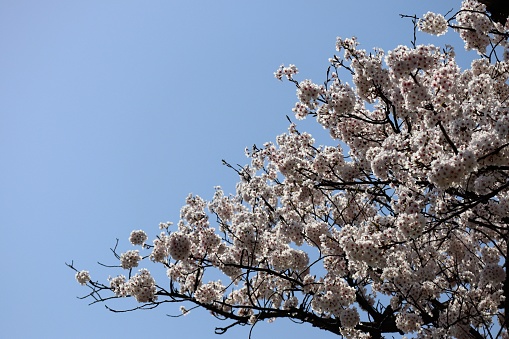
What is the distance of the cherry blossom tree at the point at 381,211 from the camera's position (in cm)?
678

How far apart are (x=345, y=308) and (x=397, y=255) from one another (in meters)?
1.42

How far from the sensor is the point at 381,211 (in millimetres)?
10523

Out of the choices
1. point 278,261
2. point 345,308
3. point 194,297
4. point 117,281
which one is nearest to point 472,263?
point 345,308

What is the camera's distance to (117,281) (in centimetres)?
982

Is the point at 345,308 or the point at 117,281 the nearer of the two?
the point at 345,308

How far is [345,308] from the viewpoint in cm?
910

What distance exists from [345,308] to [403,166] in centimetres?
310

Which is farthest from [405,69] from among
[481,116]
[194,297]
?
[194,297]

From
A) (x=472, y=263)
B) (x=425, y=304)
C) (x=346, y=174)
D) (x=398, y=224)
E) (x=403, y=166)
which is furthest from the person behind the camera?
(x=472, y=263)

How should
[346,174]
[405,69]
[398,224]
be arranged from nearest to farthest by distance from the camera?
[398,224] < [405,69] < [346,174]

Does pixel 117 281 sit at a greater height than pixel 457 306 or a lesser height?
greater

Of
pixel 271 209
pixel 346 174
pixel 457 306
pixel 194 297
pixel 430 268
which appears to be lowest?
pixel 457 306

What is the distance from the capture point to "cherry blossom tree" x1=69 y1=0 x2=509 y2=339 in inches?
267

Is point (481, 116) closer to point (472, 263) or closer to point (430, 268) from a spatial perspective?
point (430, 268)
